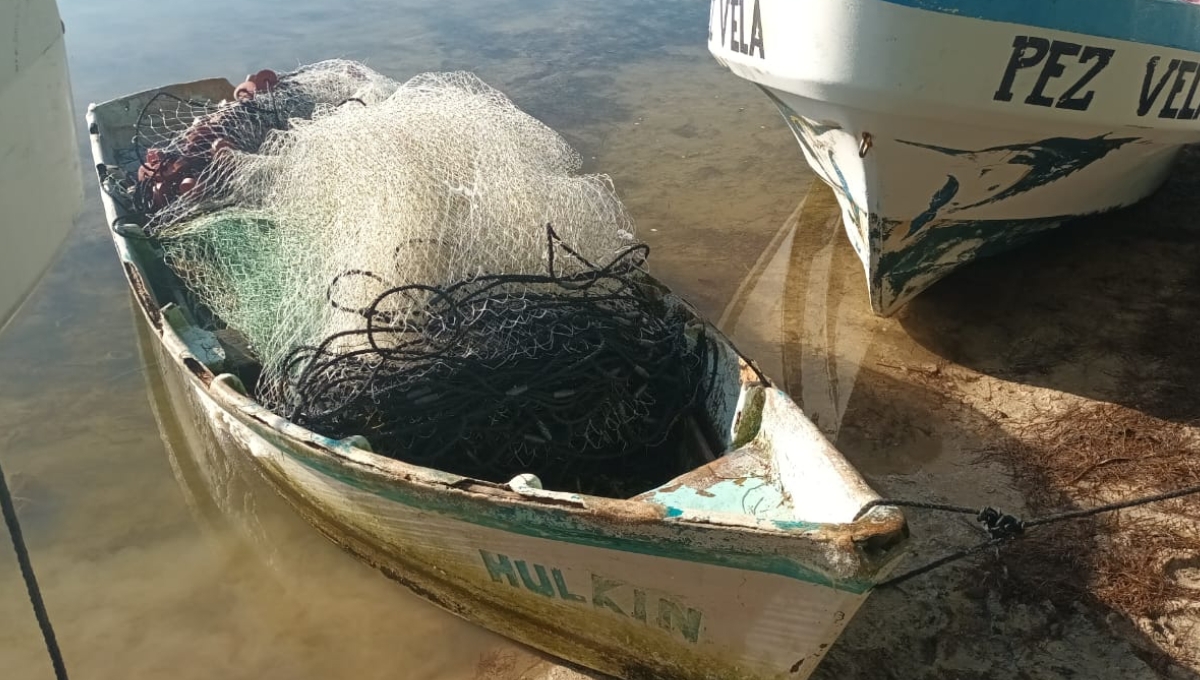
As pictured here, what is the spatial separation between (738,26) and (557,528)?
298cm

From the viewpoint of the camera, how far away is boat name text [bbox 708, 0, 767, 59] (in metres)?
4.46

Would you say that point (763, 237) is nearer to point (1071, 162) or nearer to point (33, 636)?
point (1071, 162)

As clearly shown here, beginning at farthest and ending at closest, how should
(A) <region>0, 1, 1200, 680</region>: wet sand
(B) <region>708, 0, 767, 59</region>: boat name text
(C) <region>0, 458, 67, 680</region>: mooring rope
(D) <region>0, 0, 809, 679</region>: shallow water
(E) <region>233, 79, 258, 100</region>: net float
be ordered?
(E) <region>233, 79, 258, 100</region>: net float
(B) <region>708, 0, 767, 59</region>: boat name text
(D) <region>0, 0, 809, 679</region>: shallow water
(A) <region>0, 1, 1200, 680</region>: wet sand
(C) <region>0, 458, 67, 680</region>: mooring rope

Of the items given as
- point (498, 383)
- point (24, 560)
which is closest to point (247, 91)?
point (498, 383)

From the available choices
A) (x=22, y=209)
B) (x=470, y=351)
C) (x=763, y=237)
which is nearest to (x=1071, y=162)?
(x=763, y=237)

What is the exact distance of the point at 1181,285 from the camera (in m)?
5.61

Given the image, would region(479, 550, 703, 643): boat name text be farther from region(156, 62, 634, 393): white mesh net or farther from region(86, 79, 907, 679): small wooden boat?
region(156, 62, 634, 393): white mesh net

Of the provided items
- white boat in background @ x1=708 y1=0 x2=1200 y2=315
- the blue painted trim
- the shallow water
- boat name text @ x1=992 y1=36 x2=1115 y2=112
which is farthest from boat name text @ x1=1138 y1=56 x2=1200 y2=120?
the shallow water

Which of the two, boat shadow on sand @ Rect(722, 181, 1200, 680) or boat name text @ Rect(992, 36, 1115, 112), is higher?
boat name text @ Rect(992, 36, 1115, 112)

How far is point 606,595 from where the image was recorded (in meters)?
3.22

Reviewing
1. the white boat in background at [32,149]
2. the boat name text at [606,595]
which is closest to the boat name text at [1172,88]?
the boat name text at [606,595]

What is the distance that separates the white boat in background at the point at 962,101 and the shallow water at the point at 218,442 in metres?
1.83

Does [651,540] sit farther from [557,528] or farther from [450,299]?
[450,299]

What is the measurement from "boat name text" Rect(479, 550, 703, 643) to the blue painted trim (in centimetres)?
271
